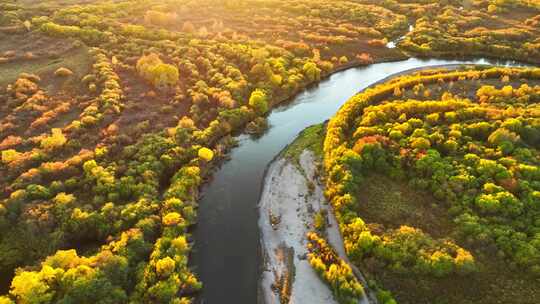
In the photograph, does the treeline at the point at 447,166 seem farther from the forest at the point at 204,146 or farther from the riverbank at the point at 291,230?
the riverbank at the point at 291,230

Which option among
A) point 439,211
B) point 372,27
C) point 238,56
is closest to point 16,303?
point 439,211

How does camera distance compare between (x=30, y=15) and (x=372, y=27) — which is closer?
(x=30, y=15)

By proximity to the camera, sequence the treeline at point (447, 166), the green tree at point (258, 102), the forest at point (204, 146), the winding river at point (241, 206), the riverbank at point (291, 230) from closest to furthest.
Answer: the forest at point (204, 146) < the riverbank at point (291, 230) < the treeline at point (447, 166) < the winding river at point (241, 206) < the green tree at point (258, 102)

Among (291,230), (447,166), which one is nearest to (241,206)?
(291,230)

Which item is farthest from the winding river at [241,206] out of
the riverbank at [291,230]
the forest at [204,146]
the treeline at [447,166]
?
the treeline at [447,166]

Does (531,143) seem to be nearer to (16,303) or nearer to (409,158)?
(409,158)

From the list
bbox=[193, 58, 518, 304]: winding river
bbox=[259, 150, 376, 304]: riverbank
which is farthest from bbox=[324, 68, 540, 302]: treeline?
bbox=[193, 58, 518, 304]: winding river
